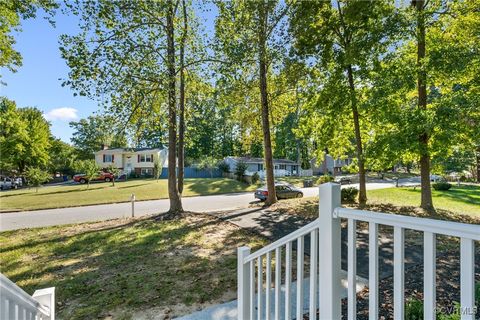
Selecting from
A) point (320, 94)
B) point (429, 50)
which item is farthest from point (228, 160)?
point (429, 50)

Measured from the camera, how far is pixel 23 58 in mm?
11781

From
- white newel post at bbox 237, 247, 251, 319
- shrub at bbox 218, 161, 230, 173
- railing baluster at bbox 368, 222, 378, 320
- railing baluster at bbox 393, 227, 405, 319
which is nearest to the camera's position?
railing baluster at bbox 393, 227, 405, 319

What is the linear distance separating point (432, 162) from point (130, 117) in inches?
441

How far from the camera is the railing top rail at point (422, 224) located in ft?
3.35

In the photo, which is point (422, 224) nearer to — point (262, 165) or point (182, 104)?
point (182, 104)

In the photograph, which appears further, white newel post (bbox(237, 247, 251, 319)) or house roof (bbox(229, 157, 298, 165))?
house roof (bbox(229, 157, 298, 165))

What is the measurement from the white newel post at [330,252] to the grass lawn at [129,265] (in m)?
2.69

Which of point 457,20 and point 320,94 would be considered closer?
point 457,20

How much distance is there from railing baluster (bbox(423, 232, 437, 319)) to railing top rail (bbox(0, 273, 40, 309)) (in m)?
2.06

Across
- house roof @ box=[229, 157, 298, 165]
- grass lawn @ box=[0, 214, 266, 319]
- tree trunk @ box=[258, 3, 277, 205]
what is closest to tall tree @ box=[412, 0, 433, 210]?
tree trunk @ box=[258, 3, 277, 205]

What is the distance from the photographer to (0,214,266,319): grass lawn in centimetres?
394

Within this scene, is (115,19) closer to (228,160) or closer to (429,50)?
(429,50)

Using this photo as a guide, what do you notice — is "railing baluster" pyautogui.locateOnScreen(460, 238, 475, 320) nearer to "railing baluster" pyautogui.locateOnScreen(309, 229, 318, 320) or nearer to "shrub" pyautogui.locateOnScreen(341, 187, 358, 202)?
"railing baluster" pyautogui.locateOnScreen(309, 229, 318, 320)

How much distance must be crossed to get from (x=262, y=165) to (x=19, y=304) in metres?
39.0
